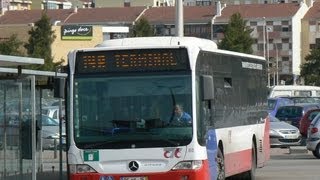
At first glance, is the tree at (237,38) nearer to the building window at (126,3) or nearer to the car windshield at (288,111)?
the car windshield at (288,111)

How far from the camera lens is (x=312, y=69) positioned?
10125 centimetres

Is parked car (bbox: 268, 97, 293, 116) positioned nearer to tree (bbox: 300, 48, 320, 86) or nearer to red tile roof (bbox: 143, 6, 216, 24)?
tree (bbox: 300, 48, 320, 86)

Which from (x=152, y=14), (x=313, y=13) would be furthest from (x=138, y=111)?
(x=313, y=13)

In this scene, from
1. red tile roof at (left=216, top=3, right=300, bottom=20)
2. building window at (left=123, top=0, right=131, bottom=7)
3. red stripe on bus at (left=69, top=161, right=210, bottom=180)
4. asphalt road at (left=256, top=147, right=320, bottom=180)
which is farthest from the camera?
Answer: building window at (left=123, top=0, right=131, bottom=7)

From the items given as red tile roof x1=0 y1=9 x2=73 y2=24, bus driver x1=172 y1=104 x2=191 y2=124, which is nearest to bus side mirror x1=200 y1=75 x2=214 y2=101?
bus driver x1=172 y1=104 x2=191 y2=124

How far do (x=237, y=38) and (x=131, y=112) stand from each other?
2989 inches

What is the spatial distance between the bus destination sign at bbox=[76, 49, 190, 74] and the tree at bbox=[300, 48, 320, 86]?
3367 inches

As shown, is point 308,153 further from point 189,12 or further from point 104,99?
point 189,12

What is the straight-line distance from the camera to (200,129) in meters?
15.4

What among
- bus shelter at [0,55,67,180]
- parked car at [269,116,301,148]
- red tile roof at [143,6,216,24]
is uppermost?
red tile roof at [143,6,216,24]

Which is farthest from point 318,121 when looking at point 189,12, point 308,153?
point 189,12

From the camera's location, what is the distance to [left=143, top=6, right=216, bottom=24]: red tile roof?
133 m

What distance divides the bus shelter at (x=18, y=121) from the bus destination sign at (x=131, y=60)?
101 cm

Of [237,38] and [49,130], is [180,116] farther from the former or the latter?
[237,38]
